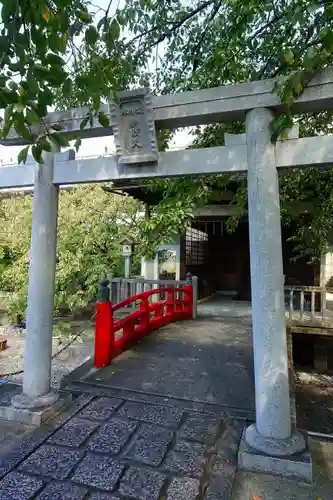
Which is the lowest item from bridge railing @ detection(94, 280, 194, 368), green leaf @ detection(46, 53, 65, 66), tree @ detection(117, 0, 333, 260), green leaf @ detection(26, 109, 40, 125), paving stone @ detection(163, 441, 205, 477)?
paving stone @ detection(163, 441, 205, 477)

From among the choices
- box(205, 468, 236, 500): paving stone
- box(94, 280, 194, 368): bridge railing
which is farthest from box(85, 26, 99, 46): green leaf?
box(94, 280, 194, 368): bridge railing

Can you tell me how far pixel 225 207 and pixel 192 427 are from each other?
7.02 meters

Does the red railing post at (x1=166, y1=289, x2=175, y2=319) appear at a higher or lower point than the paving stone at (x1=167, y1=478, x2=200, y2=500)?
higher

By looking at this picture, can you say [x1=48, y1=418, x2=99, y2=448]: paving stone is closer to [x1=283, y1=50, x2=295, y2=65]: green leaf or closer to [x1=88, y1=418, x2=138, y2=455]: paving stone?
[x1=88, y1=418, x2=138, y2=455]: paving stone

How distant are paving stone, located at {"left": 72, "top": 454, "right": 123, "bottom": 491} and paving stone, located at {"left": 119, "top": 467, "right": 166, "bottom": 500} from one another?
0.07 meters

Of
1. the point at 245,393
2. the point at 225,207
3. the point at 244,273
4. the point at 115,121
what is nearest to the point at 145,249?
the point at 115,121

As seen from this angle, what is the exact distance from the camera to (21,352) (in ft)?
23.1

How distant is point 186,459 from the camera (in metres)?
2.48

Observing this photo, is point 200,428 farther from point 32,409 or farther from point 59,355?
point 59,355

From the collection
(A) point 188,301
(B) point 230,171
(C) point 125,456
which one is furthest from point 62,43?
(A) point 188,301

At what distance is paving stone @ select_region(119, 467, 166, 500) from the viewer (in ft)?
6.97

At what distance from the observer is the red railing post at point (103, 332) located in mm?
4453

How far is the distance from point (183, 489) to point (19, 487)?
1068 mm

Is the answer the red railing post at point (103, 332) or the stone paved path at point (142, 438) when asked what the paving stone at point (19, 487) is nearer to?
the stone paved path at point (142, 438)
